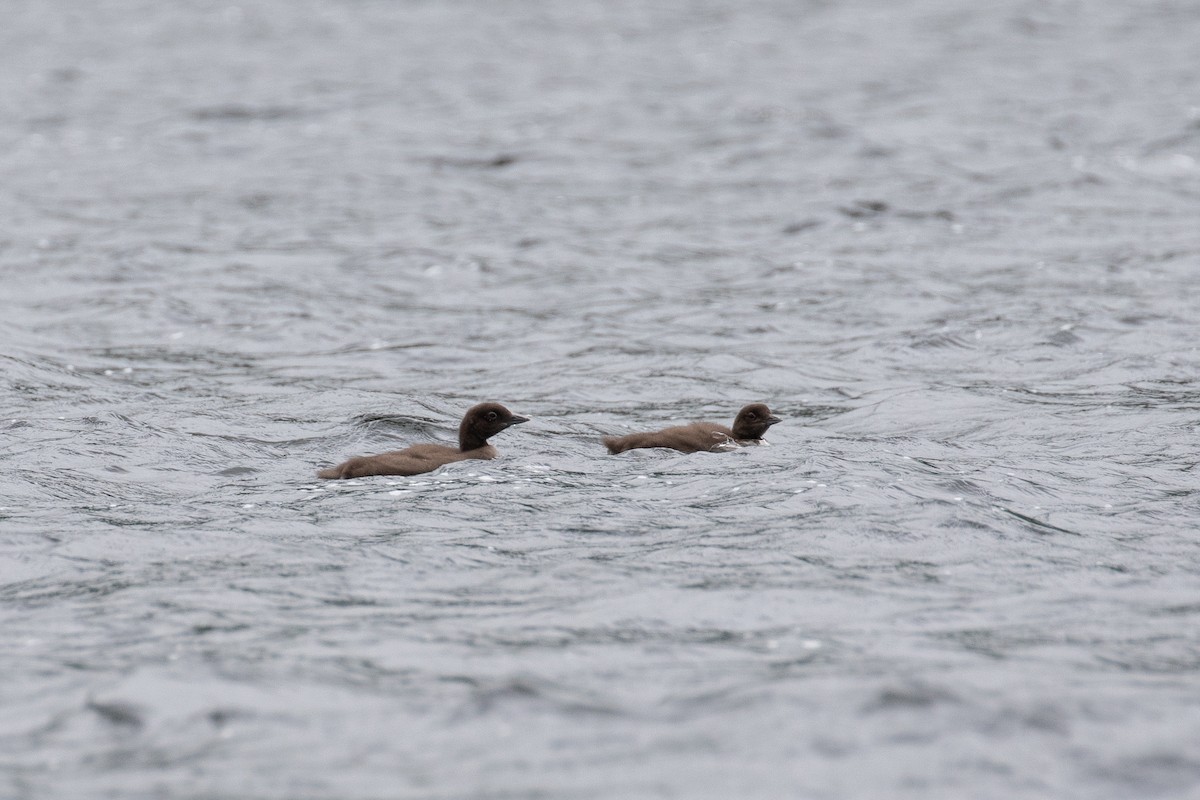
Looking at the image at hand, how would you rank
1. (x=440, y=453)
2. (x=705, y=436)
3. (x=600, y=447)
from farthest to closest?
(x=600, y=447), (x=705, y=436), (x=440, y=453)

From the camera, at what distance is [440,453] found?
36.7 feet

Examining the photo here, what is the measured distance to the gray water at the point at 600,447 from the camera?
662 centimetres

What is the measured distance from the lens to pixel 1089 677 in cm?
708

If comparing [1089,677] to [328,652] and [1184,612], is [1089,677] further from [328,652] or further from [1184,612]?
[328,652]

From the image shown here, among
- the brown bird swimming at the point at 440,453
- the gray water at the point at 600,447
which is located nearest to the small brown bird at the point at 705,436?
the gray water at the point at 600,447

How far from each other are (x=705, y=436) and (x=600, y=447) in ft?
3.09

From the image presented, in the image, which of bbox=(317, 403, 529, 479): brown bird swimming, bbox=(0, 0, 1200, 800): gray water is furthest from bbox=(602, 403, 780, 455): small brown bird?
bbox=(317, 403, 529, 479): brown bird swimming

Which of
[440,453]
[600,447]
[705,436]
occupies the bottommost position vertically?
[600,447]

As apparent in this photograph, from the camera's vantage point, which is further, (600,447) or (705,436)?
(600,447)

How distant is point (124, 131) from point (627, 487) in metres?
22.2

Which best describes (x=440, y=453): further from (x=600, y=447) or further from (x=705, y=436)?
(x=705, y=436)

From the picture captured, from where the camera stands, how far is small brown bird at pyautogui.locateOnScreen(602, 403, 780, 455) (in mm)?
11406

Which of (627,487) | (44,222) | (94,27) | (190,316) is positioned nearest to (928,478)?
(627,487)

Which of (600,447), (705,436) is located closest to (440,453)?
(600,447)
